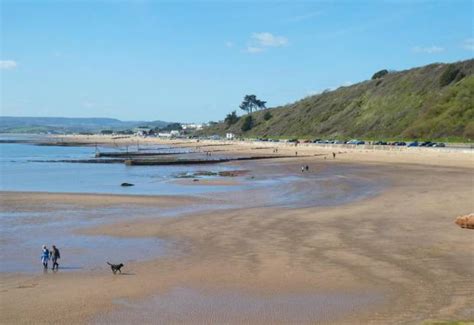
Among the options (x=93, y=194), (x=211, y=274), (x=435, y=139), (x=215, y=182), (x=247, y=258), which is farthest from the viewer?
(x=435, y=139)

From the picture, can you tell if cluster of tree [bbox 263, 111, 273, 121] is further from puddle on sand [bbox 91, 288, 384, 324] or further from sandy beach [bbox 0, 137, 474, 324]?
puddle on sand [bbox 91, 288, 384, 324]

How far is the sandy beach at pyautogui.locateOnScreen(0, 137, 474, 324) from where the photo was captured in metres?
15.0

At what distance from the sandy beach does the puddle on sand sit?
0.03m

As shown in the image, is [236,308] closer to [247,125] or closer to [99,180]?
[99,180]

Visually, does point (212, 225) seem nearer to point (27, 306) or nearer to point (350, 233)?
point (350, 233)

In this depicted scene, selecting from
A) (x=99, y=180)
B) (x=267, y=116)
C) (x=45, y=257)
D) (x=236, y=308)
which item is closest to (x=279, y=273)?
(x=236, y=308)

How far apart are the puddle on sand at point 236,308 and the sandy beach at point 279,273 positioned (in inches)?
1.1

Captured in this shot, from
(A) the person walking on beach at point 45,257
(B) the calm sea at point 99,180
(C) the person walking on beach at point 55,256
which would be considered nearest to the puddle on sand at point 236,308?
(C) the person walking on beach at point 55,256

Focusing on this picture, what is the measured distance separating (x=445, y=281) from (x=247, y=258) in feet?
23.2

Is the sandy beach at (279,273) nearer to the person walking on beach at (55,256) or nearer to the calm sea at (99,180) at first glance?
the person walking on beach at (55,256)

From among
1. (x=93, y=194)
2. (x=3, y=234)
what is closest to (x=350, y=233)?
(x=3, y=234)

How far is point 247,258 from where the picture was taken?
69.4ft

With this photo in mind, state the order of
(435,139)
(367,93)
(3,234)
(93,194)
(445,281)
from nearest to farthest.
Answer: (445,281) → (3,234) → (93,194) → (435,139) → (367,93)

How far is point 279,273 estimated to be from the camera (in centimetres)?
1888
